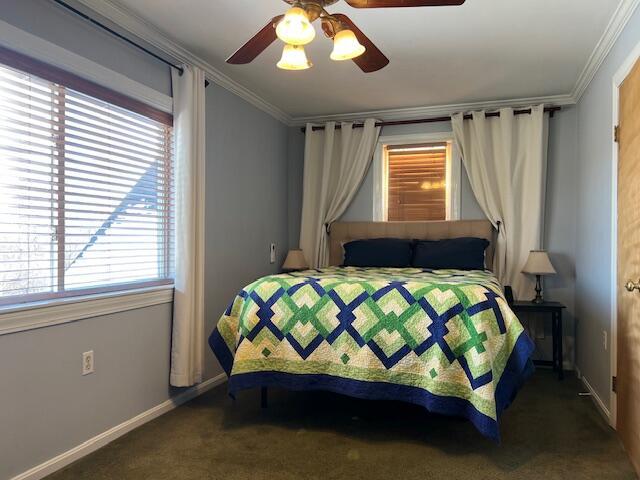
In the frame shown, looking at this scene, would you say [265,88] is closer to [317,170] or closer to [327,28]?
[317,170]

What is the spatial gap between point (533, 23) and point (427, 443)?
8.08ft

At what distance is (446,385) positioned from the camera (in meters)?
2.35

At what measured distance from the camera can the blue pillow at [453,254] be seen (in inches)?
150

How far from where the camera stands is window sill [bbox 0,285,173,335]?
2.01m

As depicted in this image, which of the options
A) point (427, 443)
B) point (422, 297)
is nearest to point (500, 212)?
point (422, 297)

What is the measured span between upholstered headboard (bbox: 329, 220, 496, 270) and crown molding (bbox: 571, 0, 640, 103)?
4.41 feet

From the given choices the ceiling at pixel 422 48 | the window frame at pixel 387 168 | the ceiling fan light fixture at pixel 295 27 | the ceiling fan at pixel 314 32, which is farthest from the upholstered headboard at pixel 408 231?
the ceiling fan light fixture at pixel 295 27

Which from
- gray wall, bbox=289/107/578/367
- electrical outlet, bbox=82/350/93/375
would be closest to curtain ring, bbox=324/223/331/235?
gray wall, bbox=289/107/578/367

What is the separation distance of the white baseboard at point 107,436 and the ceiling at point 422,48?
2.31 meters

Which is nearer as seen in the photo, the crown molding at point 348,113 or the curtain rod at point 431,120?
the crown molding at point 348,113

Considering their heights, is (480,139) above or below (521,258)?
above

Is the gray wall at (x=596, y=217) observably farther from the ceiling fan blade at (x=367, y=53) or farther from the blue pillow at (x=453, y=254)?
the ceiling fan blade at (x=367, y=53)

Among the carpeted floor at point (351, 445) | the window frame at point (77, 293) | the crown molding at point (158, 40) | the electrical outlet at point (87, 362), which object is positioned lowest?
the carpeted floor at point (351, 445)

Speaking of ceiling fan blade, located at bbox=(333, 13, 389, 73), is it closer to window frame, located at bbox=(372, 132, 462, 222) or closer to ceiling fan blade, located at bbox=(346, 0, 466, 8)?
ceiling fan blade, located at bbox=(346, 0, 466, 8)
